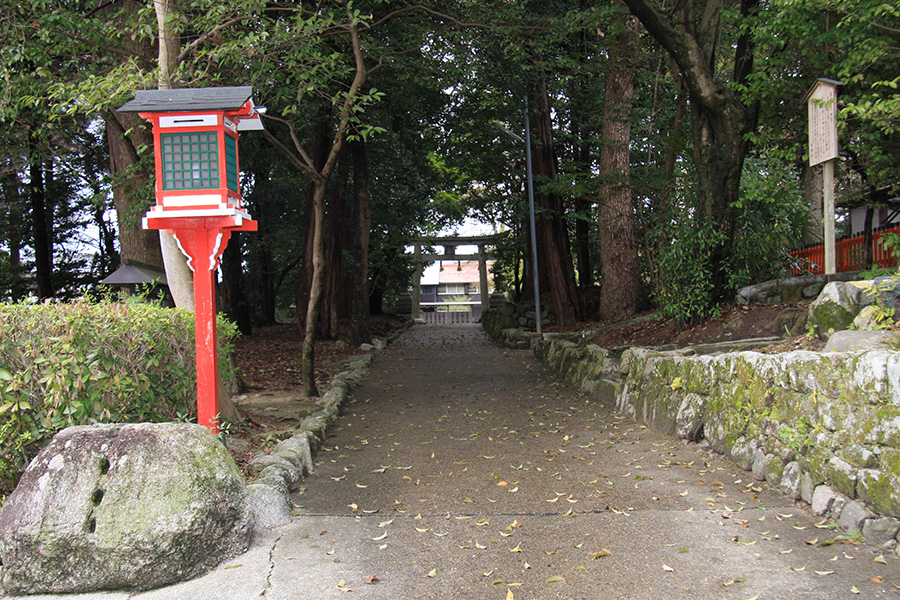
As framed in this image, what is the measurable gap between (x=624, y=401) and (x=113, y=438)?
5.77 m

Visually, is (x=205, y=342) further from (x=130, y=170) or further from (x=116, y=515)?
(x=130, y=170)

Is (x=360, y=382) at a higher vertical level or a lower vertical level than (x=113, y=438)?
lower

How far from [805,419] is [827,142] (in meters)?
3.23

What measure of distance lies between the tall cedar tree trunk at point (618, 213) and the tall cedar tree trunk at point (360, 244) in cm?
542

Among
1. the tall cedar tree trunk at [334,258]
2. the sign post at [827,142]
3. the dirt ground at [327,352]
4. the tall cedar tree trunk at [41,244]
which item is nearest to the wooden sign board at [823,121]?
the sign post at [827,142]

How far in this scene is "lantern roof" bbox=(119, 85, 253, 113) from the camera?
5.02m

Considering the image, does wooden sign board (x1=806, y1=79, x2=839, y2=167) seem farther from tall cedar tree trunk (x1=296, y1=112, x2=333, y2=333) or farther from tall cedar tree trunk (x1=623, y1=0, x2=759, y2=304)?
tall cedar tree trunk (x1=296, y1=112, x2=333, y2=333)

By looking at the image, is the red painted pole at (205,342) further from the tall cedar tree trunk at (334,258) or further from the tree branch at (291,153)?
the tall cedar tree trunk at (334,258)

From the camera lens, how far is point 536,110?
1549 centimetres

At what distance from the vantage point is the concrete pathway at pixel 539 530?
3.38 meters

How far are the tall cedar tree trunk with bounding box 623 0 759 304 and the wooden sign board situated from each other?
2013 millimetres

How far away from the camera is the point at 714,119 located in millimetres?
8680

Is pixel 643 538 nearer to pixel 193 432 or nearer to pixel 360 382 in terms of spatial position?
pixel 193 432

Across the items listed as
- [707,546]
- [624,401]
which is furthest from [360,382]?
[707,546]
